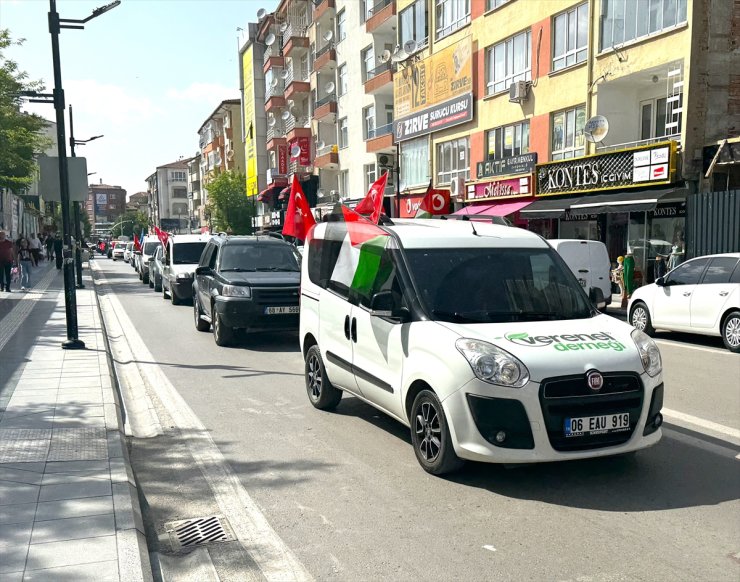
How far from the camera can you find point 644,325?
12820 millimetres

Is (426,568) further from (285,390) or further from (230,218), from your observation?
(230,218)

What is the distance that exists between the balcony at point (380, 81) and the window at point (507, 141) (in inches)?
380

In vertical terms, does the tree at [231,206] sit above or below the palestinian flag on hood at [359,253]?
above

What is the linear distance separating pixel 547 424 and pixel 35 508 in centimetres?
330

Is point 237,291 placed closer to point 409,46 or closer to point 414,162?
point 414,162

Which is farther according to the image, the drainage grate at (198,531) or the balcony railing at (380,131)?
the balcony railing at (380,131)

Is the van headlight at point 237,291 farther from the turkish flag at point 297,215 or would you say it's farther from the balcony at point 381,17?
the balcony at point 381,17

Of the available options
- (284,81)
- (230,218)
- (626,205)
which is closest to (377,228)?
(626,205)

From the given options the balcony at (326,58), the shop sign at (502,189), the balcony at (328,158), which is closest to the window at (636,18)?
the shop sign at (502,189)

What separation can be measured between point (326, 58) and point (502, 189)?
21141 mm

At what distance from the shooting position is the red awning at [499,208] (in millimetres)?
23892

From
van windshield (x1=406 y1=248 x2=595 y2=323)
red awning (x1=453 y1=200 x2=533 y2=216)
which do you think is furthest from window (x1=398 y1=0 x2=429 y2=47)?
van windshield (x1=406 y1=248 x2=595 y2=323)

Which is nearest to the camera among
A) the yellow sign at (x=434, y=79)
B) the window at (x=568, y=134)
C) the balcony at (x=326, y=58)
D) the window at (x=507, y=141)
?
the window at (x=568, y=134)

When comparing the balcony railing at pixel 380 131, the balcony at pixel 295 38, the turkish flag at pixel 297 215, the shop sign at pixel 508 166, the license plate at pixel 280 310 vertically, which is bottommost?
the license plate at pixel 280 310
